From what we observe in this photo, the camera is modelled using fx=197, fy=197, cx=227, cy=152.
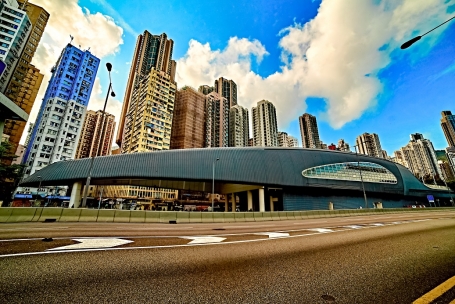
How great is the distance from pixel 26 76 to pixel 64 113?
40109 mm

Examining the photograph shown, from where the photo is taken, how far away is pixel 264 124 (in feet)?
508

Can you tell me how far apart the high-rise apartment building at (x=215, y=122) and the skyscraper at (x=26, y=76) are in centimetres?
8843

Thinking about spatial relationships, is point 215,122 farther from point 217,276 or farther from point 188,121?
point 217,276

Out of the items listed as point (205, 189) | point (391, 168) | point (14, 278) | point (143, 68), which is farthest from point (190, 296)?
point (143, 68)

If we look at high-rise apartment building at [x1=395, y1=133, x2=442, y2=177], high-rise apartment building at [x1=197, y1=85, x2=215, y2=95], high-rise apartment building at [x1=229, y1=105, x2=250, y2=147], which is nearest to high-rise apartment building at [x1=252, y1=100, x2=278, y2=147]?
high-rise apartment building at [x1=229, y1=105, x2=250, y2=147]

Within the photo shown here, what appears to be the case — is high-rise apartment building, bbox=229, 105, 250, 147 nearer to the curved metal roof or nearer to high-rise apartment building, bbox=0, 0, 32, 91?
the curved metal roof

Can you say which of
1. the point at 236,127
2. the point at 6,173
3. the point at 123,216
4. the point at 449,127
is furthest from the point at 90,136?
the point at 449,127

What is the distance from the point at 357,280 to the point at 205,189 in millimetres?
50491

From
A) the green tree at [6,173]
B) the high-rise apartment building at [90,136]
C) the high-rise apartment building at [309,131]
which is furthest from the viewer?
the high-rise apartment building at [309,131]

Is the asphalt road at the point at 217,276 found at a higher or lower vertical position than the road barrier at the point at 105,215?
lower

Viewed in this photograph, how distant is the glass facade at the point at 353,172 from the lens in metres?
47.3

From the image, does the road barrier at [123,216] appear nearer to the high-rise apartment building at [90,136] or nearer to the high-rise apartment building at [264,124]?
the high-rise apartment building at [90,136]

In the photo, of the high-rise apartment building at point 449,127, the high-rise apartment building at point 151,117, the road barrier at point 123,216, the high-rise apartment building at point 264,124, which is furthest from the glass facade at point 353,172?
the high-rise apartment building at point 449,127

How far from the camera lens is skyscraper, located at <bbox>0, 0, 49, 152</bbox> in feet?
275
